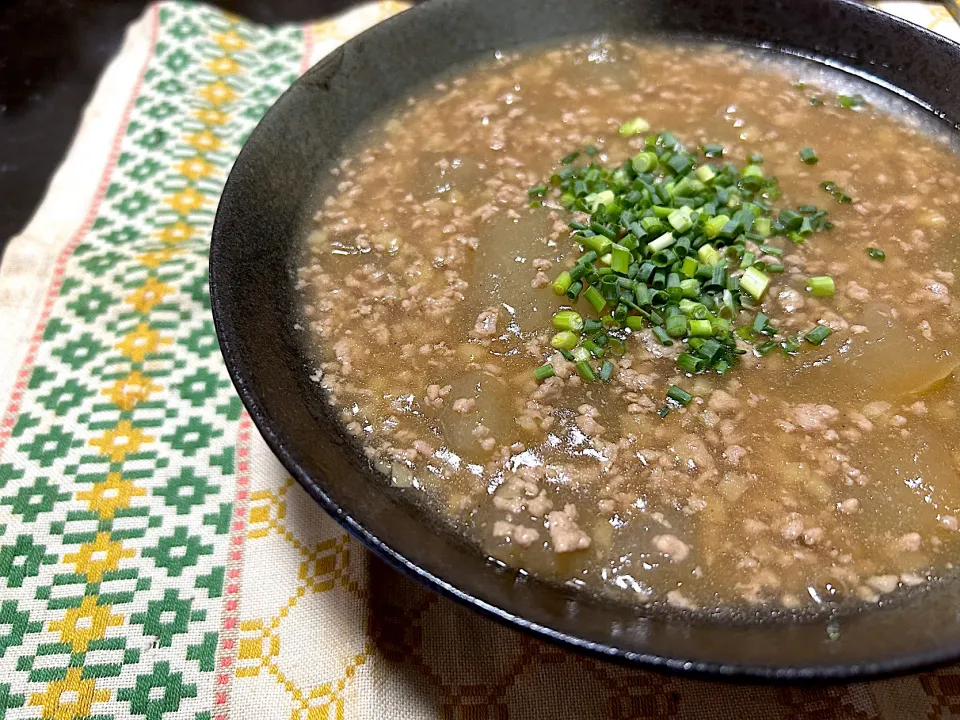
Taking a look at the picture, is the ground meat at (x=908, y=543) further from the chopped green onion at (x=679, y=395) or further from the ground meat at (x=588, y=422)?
the ground meat at (x=588, y=422)

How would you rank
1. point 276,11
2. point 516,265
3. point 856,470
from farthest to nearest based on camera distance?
point 276,11, point 516,265, point 856,470

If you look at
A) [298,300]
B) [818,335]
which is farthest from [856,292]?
[298,300]

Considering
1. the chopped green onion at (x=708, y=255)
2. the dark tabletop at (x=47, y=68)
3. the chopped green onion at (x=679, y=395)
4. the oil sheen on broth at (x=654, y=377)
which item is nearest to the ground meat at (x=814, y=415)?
the oil sheen on broth at (x=654, y=377)

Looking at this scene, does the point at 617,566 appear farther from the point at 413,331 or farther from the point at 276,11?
the point at 276,11

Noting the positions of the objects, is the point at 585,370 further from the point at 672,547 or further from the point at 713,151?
the point at 713,151

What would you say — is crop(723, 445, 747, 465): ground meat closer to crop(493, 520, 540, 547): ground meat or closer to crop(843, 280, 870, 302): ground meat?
crop(493, 520, 540, 547): ground meat

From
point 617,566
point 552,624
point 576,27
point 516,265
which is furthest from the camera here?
point 576,27

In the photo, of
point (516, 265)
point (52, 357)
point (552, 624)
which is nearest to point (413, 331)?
point (516, 265)
